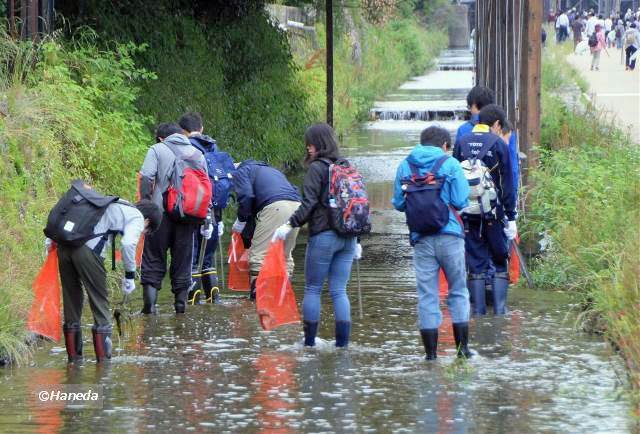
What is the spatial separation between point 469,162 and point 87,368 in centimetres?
353

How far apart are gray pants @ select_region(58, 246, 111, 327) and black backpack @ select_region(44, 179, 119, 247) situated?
0.11 meters

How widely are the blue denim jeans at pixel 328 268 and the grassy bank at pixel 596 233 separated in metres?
1.88

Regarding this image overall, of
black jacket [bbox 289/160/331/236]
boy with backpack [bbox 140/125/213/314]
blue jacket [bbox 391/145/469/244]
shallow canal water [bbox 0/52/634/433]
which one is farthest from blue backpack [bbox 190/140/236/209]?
blue jacket [bbox 391/145/469/244]

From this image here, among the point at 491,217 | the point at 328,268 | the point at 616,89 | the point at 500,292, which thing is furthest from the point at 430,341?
the point at 616,89

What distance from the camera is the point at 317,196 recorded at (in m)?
9.27

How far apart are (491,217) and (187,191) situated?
2.55 metres

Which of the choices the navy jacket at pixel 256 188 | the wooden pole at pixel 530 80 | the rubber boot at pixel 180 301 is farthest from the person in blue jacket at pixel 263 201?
the wooden pole at pixel 530 80

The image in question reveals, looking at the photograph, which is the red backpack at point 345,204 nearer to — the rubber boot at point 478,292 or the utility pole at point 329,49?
the rubber boot at point 478,292

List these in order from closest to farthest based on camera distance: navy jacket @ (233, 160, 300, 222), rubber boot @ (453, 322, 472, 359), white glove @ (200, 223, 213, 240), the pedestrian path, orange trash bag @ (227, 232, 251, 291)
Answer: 1. rubber boot @ (453, 322, 472, 359)
2. navy jacket @ (233, 160, 300, 222)
3. white glove @ (200, 223, 213, 240)
4. orange trash bag @ (227, 232, 251, 291)
5. the pedestrian path

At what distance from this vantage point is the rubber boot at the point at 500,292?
10898mm

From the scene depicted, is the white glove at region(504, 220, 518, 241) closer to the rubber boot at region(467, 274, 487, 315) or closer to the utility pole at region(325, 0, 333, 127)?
the rubber boot at region(467, 274, 487, 315)

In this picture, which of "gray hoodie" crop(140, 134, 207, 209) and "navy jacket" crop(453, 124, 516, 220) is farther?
"gray hoodie" crop(140, 134, 207, 209)

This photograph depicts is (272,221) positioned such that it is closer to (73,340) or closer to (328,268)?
(328,268)

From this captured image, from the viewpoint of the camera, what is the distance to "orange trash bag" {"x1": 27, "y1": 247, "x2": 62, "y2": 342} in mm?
9102
